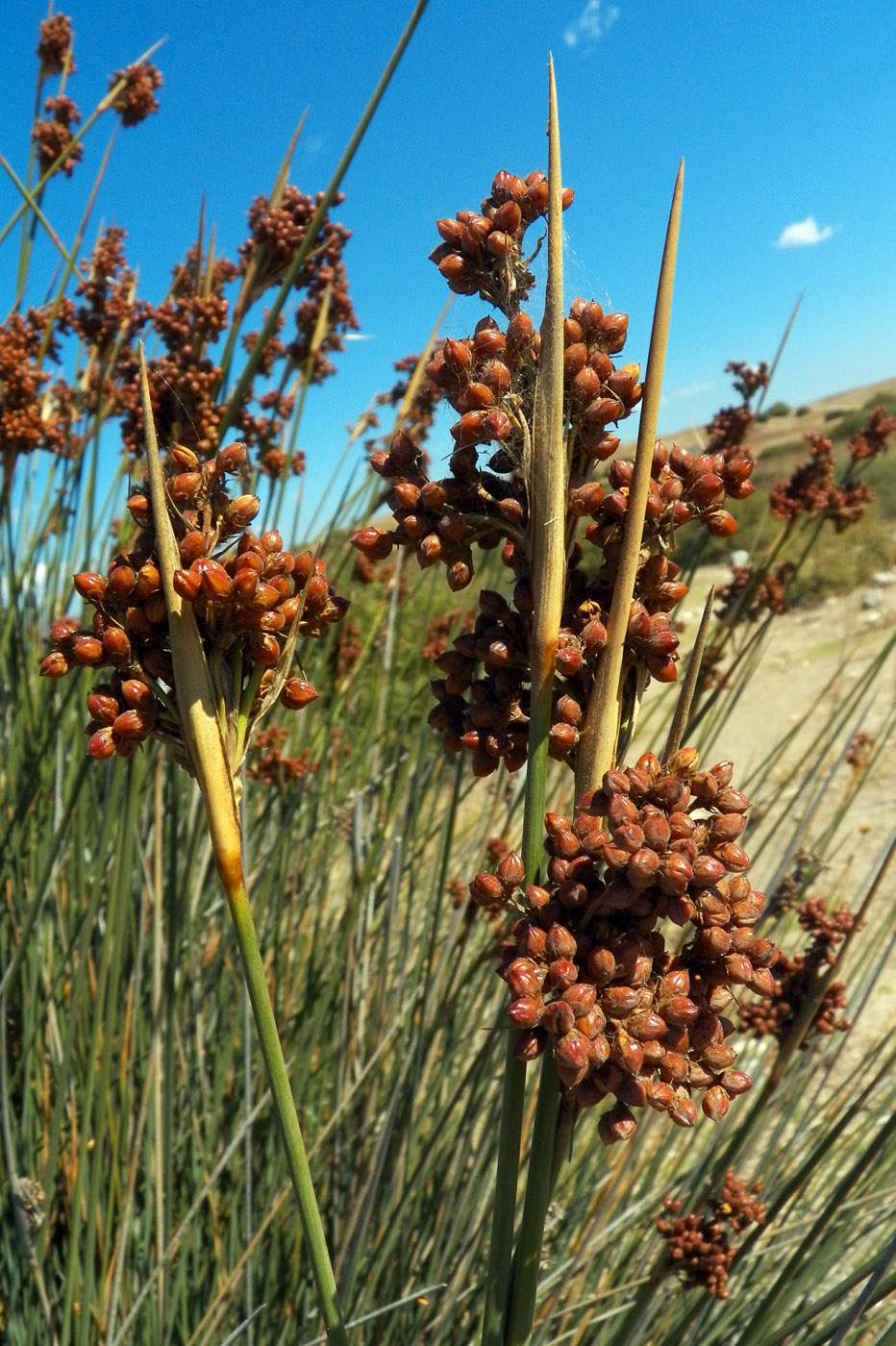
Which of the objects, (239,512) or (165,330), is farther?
(165,330)

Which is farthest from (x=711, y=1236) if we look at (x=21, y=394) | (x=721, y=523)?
(x=21, y=394)

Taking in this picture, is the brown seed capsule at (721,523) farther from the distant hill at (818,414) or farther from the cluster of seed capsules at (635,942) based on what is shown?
the distant hill at (818,414)

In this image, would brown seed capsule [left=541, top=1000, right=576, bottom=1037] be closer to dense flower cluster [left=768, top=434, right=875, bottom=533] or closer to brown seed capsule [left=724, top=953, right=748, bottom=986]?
brown seed capsule [left=724, top=953, right=748, bottom=986]

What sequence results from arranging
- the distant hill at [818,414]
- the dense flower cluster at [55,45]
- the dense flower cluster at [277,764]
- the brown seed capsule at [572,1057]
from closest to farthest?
the brown seed capsule at [572,1057], the dense flower cluster at [277,764], the dense flower cluster at [55,45], the distant hill at [818,414]

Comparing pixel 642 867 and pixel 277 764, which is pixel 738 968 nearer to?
pixel 642 867

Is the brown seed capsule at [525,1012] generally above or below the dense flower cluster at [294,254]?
below

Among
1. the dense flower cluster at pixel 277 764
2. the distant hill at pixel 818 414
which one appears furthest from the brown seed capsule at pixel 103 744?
the distant hill at pixel 818 414

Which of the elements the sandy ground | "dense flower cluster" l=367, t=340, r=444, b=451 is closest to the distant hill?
the sandy ground

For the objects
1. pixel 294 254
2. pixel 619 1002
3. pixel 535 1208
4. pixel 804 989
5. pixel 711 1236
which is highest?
pixel 294 254
